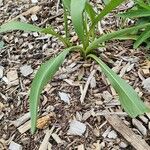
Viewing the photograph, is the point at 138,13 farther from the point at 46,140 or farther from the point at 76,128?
the point at 46,140

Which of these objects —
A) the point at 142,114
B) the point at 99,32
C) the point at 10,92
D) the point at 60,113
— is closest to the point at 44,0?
the point at 99,32

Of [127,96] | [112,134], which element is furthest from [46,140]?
[127,96]

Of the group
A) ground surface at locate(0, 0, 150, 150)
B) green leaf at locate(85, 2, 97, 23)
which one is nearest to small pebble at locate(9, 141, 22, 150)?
ground surface at locate(0, 0, 150, 150)

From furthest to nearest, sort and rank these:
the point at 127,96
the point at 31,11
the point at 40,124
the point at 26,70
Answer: the point at 31,11, the point at 26,70, the point at 40,124, the point at 127,96

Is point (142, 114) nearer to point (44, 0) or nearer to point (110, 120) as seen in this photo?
point (110, 120)

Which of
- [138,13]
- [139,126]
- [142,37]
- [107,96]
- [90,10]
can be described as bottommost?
[139,126]

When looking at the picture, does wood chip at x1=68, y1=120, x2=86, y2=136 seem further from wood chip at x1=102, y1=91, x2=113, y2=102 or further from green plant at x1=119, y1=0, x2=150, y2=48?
green plant at x1=119, y1=0, x2=150, y2=48
